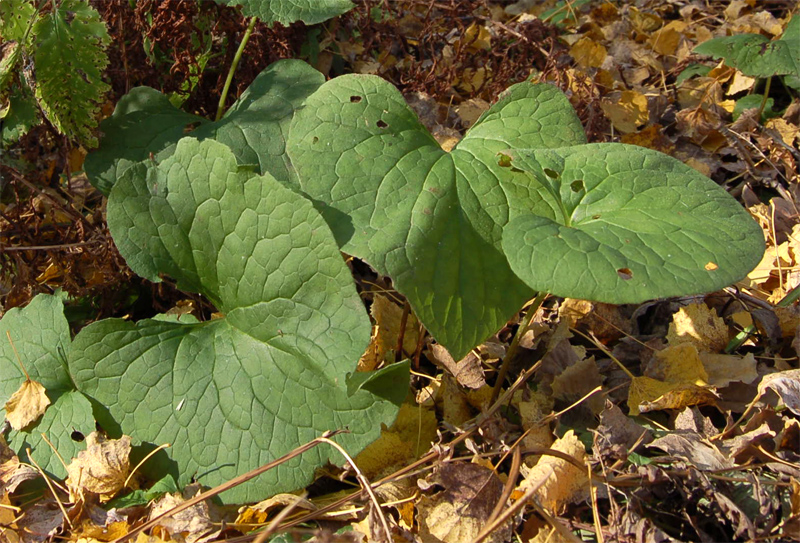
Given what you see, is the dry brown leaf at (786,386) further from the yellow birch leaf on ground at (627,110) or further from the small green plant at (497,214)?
the yellow birch leaf on ground at (627,110)

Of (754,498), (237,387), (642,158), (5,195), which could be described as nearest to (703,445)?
(754,498)

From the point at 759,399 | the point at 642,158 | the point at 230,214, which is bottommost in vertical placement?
the point at 759,399

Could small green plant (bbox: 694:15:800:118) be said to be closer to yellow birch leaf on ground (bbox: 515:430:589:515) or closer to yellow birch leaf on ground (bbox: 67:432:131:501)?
yellow birch leaf on ground (bbox: 515:430:589:515)

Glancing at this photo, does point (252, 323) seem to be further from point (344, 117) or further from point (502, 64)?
point (502, 64)

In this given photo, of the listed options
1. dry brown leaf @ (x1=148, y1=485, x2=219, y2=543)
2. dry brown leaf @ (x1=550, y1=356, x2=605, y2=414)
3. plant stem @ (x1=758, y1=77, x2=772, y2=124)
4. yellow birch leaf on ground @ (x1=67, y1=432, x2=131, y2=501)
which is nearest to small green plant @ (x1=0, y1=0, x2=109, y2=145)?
yellow birch leaf on ground @ (x1=67, y1=432, x2=131, y2=501)

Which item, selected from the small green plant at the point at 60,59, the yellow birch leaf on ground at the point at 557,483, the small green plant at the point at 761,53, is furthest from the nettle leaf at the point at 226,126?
the small green plant at the point at 761,53
